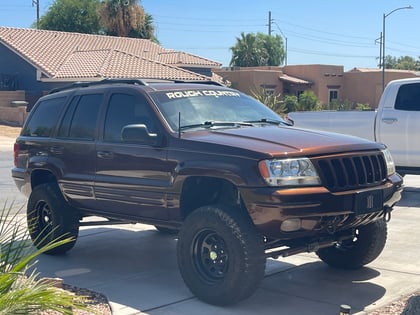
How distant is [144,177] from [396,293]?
106 inches

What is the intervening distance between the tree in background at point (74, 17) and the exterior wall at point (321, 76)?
55.1ft

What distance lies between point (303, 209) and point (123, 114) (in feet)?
8.43

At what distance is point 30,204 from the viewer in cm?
828

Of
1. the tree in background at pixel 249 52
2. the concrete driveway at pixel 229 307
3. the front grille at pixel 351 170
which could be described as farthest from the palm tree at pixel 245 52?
the front grille at pixel 351 170

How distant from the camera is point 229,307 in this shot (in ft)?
19.6

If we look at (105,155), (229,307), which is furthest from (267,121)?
(229,307)

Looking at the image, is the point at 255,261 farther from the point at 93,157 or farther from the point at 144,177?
the point at 93,157

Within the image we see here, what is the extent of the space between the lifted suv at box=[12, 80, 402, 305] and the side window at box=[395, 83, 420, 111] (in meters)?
5.73

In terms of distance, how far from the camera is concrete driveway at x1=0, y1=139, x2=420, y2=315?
6.10 meters

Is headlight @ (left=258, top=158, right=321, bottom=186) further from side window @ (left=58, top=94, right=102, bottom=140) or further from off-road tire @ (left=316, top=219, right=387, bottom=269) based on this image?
side window @ (left=58, top=94, right=102, bottom=140)

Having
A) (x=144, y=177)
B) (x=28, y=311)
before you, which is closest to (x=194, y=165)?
(x=144, y=177)

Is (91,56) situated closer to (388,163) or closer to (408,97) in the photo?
(408,97)

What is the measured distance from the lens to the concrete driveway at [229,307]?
6.10 m

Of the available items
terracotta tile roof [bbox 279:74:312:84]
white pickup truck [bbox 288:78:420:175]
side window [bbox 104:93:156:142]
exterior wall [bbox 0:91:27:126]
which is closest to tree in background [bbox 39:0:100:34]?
terracotta tile roof [bbox 279:74:312:84]
